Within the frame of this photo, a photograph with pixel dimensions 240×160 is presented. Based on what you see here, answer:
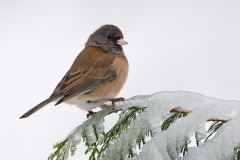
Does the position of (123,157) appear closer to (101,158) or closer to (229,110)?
(101,158)

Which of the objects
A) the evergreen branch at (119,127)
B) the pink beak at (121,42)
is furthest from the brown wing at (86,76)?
the evergreen branch at (119,127)

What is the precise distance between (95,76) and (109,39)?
0.59 m

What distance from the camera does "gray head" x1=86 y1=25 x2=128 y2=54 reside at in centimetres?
294

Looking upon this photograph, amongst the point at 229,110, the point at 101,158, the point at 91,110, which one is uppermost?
the point at 229,110

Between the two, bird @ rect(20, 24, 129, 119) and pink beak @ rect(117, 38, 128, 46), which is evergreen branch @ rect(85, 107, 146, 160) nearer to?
bird @ rect(20, 24, 129, 119)

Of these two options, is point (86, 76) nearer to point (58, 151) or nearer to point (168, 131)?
point (58, 151)

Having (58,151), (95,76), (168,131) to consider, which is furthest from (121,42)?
(168,131)

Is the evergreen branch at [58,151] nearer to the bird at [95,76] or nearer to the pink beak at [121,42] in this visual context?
the bird at [95,76]

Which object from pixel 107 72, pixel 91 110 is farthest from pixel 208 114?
pixel 107 72

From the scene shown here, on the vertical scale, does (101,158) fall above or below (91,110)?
above

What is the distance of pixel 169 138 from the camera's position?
84 centimetres

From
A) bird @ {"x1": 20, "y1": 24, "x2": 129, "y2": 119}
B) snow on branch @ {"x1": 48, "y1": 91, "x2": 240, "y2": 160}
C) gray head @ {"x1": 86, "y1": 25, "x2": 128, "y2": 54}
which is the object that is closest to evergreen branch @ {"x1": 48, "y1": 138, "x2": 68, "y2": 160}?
snow on branch @ {"x1": 48, "y1": 91, "x2": 240, "y2": 160}

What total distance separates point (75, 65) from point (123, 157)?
1591 mm

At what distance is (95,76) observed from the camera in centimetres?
247
